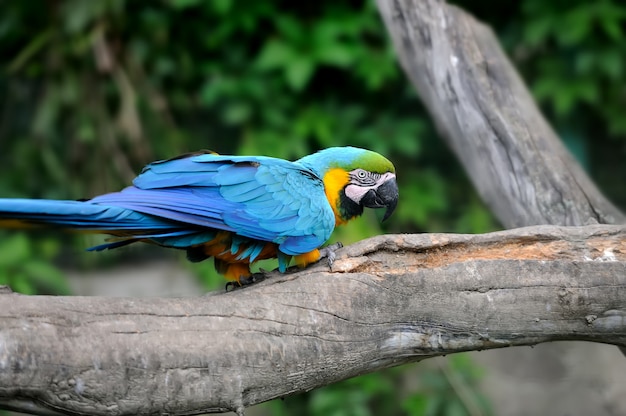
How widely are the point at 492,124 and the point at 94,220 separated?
1065mm

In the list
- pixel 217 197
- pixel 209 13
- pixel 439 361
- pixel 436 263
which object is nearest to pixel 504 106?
pixel 436 263

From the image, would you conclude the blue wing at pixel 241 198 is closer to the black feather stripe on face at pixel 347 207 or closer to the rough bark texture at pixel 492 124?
the black feather stripe on face at pixel 347 207

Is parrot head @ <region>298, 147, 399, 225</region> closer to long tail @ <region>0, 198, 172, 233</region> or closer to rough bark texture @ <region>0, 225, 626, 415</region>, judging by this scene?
rough bark texture @ <region>0, 225, 626, 415</region>

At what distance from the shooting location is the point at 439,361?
2.98 metres

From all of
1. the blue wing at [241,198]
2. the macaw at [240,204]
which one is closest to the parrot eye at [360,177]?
the macaw at [240,204]

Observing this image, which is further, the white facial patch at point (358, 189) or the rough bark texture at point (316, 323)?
the white facial patch at point (358, 189)

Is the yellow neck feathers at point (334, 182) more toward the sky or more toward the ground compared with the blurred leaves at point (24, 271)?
more toward the ground

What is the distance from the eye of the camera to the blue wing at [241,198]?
1.54 m

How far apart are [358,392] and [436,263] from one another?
Result: 1.45 metres

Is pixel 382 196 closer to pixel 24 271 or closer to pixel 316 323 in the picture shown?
pixel 316 323

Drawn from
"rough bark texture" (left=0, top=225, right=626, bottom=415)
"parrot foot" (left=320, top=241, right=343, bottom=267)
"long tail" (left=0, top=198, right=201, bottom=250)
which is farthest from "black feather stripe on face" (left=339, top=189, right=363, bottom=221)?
"long tail" (left=0, top=198, right=201, bottom=250)

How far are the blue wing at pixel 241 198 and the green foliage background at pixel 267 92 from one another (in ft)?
4.27

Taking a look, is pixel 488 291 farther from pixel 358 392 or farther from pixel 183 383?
pixel 358 392

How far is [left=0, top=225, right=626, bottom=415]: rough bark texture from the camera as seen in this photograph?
1.22 metres
